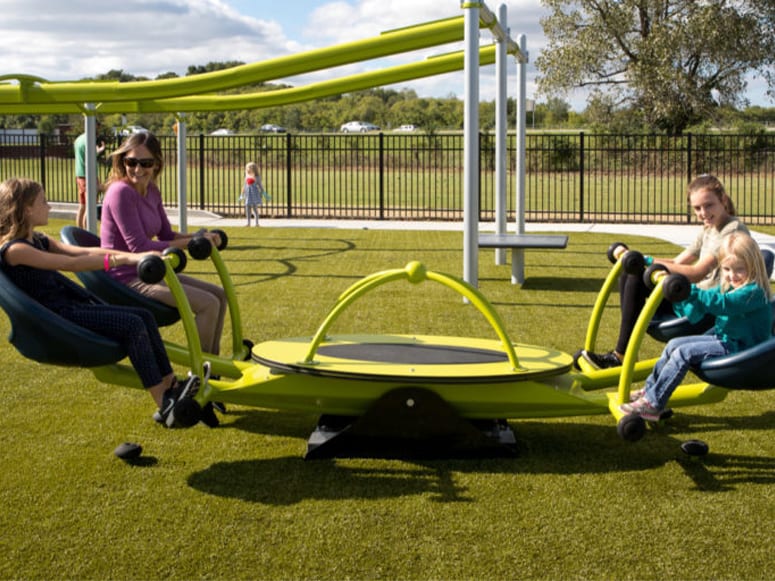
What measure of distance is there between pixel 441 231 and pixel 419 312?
336 inches

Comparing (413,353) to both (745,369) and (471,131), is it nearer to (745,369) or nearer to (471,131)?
(745,369)

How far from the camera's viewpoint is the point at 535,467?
480cm

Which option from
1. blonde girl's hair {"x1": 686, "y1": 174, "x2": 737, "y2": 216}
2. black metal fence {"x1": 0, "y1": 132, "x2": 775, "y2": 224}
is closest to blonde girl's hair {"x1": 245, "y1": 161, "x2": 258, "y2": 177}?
black metal fence {"x1": 0, "y1": 132, "x2": 775, "y2": 224}

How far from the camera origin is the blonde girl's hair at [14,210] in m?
4.72

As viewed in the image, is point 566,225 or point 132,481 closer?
point 132,481

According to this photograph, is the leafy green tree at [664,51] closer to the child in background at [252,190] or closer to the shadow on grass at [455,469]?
the child in background at [252,190]

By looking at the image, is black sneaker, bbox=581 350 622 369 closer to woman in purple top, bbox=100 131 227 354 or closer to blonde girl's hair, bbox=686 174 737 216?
blonde girl's hair, bbox=686 174 737 216

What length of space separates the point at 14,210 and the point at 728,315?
335 centimetres

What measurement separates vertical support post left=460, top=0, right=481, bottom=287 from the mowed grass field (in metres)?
3.17

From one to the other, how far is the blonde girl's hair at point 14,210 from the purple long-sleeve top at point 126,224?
2.88ft

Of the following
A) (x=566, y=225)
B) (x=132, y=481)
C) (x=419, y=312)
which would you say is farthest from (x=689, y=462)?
(x=566, y=225)

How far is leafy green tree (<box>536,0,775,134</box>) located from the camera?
34.8 meters

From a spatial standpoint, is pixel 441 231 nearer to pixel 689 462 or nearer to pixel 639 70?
pixel 689 462

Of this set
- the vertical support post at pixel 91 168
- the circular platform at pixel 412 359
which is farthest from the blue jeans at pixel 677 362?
the vertical support post at pixel 91 168
